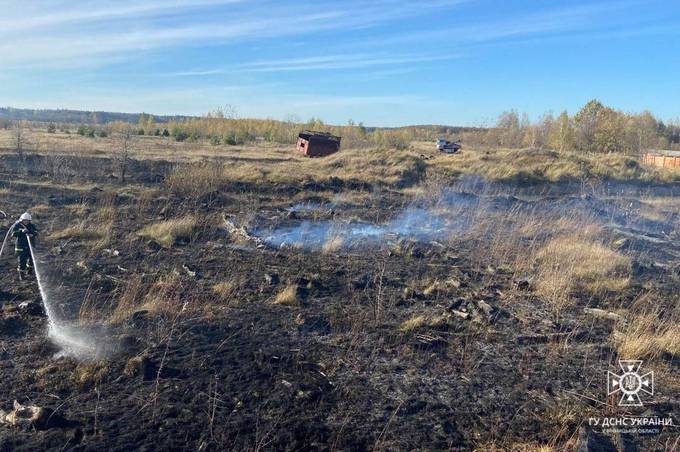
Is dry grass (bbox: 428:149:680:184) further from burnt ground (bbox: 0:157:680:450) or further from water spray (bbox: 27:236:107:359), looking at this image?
water spray (bbox: 27:236:107:359)

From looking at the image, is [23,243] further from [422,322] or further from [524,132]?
[524,132]

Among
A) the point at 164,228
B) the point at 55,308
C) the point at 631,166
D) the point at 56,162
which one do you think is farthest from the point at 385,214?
the point at 631,166

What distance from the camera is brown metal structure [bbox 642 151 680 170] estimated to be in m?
29.3

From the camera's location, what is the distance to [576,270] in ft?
25.0

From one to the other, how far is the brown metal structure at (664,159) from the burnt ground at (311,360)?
25.4m

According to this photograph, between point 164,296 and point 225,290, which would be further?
point 225,290

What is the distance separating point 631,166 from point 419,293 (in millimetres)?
23092

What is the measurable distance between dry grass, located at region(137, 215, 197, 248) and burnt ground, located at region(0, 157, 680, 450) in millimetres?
710

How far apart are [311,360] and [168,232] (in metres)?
5.64

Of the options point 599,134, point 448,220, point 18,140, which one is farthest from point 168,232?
point 599,134

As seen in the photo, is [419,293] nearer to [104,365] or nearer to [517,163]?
[104,365]

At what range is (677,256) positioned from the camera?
9.56m

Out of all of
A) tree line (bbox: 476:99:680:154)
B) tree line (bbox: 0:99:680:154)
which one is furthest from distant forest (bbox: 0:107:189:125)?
tree line (bbox: 476:99:680:154)

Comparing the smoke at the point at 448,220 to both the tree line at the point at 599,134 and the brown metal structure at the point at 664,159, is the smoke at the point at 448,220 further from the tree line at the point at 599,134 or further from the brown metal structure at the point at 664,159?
the tree line at the point at 599,134
